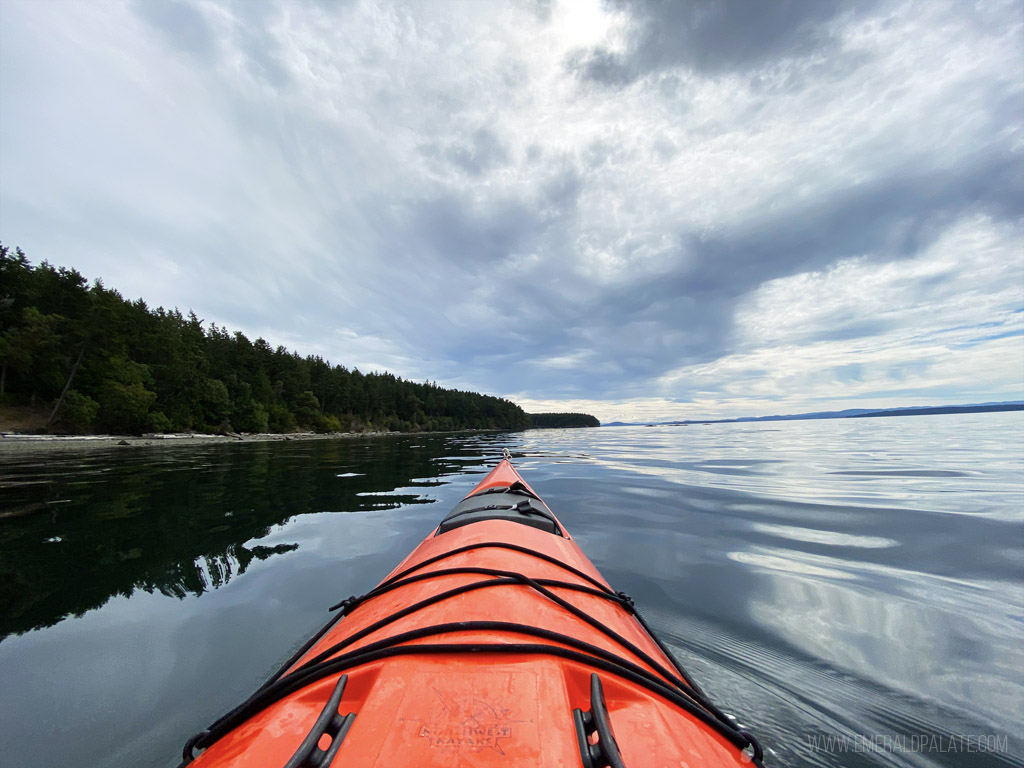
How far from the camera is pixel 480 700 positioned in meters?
1.22

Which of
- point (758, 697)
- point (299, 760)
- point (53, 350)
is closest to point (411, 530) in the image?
point (758, 697)

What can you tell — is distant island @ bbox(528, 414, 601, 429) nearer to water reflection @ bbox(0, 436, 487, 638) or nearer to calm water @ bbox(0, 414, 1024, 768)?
water reflection @ bbox(0, 436, 487, 638)

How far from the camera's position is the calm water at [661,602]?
6.99 feet

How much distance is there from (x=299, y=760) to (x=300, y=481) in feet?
36.4

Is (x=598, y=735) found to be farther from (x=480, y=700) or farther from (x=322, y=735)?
(x=322, y=735)

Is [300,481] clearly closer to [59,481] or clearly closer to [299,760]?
[59,481]

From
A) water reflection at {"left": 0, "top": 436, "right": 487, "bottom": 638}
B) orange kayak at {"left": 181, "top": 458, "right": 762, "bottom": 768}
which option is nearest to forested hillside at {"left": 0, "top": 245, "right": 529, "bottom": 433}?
water reflection at {"left": 0, "top": 436, "right": 487, "bottom": 638}

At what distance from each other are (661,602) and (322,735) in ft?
11.1

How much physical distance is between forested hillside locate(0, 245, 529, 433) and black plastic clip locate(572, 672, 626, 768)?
4327 cm

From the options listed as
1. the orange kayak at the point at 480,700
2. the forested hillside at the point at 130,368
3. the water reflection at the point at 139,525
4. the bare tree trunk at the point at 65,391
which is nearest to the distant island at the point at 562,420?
the forested hillside at the point at 130,368

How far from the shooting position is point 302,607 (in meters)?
3.59

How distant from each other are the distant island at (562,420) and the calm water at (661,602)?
126596mm

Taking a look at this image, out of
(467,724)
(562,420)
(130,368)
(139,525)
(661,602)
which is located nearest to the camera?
(467,724)

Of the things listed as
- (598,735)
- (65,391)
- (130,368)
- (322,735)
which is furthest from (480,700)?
(130,368)
